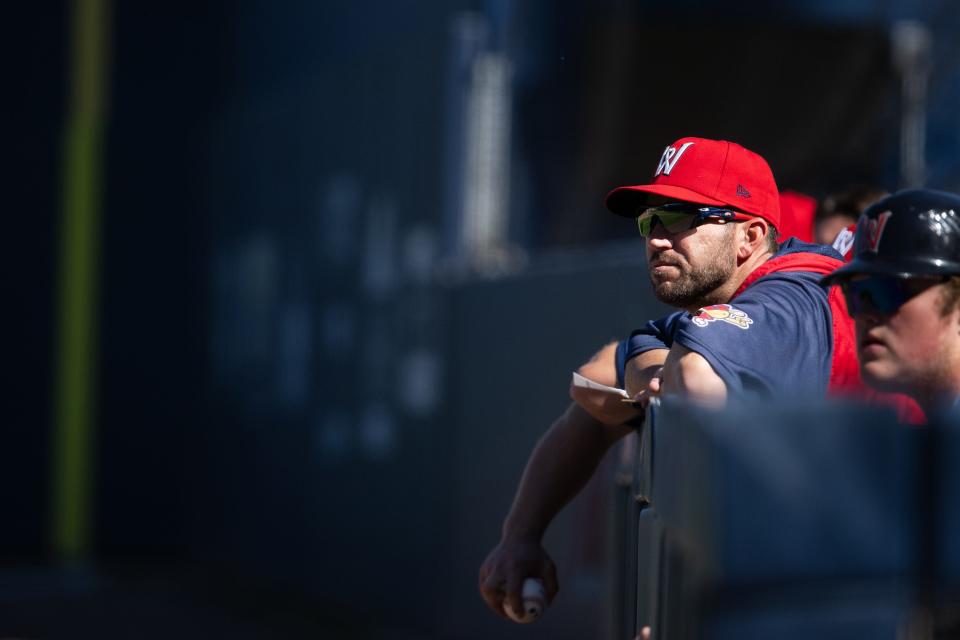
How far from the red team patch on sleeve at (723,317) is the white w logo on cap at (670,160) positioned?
404 mm

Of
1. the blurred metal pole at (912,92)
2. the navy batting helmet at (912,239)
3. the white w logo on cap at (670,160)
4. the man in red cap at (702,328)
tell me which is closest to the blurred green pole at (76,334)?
the blurred metal pole at (912,92)

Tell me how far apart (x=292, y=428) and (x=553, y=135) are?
2.87 meters

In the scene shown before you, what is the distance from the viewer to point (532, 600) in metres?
2.48

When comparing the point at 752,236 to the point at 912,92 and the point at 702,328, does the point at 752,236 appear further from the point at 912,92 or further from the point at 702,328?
the point at 912,92

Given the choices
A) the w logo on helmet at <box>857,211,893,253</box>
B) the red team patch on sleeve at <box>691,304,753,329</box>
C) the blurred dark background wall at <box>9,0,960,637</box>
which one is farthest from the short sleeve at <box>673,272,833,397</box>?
the blurred dark background wall at <box>9,0,960,637</box>

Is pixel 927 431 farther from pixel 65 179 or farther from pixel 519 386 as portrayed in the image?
pixel 65 179

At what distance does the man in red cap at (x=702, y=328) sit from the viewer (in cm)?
230

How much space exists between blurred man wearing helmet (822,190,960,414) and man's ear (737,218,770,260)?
565mm

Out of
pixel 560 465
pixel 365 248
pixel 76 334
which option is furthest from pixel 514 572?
pixel 76 334

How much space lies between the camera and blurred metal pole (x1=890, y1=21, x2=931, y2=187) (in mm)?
7746

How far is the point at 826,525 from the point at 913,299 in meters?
0.79

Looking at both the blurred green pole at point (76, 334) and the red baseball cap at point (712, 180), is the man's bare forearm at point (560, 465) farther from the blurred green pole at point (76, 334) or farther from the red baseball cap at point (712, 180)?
the blurred green pole at point (76, 334)

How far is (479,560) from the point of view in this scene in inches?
267

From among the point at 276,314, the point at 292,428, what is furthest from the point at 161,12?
the point at 292,428
